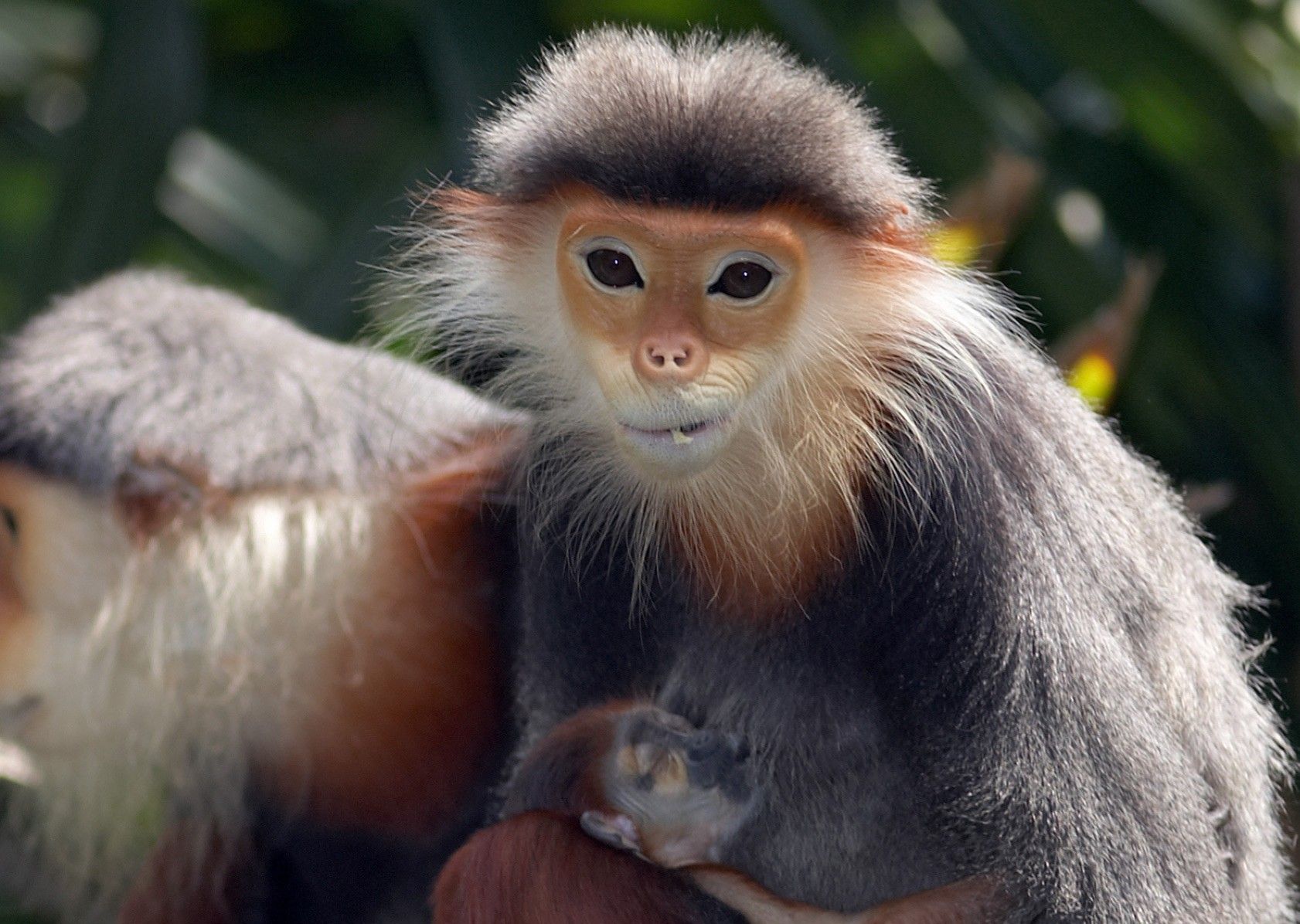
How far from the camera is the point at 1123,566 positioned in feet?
8.31

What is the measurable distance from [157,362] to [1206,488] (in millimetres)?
2138

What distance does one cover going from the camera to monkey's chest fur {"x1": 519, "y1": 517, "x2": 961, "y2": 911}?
8.36ft

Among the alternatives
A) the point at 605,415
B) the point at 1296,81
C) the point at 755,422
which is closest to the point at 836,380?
the point at 755,422

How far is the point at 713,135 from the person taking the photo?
7.80ft

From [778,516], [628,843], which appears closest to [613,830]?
[628,843]

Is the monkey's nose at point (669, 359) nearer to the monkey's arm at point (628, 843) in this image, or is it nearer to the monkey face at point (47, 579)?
the monkey's arm at point (628, 843)

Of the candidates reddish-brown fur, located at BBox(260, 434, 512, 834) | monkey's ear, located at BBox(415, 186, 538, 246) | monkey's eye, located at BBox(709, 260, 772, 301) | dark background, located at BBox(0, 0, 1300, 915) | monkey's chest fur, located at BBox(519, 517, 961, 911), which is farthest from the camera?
dark background, located at BBox(0, 0, 1300, 915)

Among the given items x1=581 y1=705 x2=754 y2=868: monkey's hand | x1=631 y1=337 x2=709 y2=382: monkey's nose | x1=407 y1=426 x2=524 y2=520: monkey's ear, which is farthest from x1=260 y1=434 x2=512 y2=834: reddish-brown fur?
x1=631 y1=337 x2=709 y2=382: monkey's nose

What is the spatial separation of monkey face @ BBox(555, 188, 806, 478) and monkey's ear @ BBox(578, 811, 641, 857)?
0.56 m

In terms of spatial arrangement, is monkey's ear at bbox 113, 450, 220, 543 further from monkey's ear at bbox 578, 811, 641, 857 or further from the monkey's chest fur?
monkey's ear at bbox 578, 811, 641, 857

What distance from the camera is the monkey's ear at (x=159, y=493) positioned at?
311cm

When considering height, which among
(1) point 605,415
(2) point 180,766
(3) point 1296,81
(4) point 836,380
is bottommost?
(2) point 180,766

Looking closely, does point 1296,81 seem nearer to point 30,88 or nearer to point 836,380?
point 836,380

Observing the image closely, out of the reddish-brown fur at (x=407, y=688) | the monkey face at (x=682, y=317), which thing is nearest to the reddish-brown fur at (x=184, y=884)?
the reddish-brown fur at (x=407, y=688)
